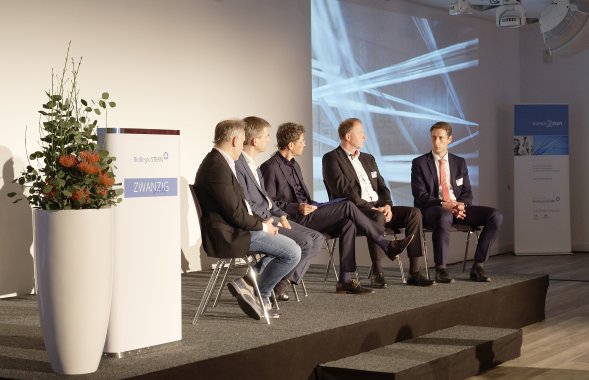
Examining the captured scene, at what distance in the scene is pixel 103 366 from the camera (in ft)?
12.8

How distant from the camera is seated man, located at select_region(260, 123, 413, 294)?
6.13 metres

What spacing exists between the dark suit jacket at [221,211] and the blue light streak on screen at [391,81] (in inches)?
157

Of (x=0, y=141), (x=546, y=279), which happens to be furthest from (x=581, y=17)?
(x=0, y=141)

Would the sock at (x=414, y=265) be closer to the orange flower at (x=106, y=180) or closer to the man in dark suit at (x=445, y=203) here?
the man in dark suit at (x=445, y=203)

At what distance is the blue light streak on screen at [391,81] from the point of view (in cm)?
901

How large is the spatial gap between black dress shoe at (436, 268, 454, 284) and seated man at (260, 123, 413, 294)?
764mm

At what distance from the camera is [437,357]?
186 inches

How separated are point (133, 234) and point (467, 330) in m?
2.37

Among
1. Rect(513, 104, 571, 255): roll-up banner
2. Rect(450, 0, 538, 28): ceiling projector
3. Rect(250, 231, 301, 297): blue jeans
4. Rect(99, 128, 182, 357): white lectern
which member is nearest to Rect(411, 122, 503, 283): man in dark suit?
Rect(250, 231, 301, 297): blue jeans

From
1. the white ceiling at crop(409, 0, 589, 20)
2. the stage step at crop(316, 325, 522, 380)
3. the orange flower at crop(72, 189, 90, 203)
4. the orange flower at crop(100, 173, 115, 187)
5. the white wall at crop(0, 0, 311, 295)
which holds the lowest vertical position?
the stage step at crop(316, 325, 522, 380)

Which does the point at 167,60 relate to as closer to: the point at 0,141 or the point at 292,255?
the point at 0,141

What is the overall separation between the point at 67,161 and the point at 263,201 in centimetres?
205

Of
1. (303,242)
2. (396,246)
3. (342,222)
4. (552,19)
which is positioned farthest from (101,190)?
(552,19)

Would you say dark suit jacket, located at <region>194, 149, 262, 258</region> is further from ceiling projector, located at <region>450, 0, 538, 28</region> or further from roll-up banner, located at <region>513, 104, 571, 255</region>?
roll-up banner, located at <region>513, 104, 571, 255</region>
